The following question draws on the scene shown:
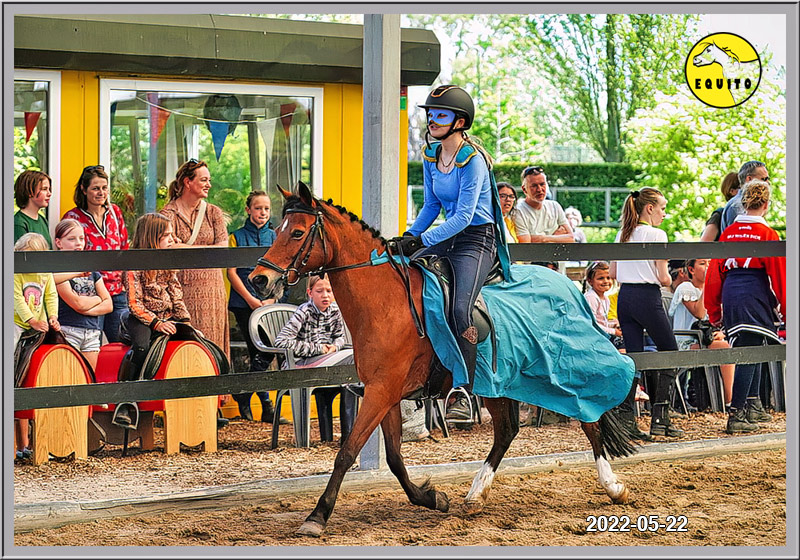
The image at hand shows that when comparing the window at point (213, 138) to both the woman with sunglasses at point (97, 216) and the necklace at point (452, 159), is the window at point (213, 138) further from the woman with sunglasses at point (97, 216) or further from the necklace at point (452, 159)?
the necklace at point (452, 159)

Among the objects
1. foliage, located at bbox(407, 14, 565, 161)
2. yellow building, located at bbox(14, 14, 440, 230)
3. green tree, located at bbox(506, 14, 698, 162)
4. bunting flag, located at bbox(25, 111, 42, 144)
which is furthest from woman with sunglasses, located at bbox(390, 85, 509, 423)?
foliage, located at bbox(407, 14, 565, 161)

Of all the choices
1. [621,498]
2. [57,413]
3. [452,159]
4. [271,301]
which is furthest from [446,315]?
[271,301]

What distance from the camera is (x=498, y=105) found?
26.1 metres

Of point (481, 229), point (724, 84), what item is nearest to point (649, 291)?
point (481, 229)

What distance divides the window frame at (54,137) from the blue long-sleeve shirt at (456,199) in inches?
114

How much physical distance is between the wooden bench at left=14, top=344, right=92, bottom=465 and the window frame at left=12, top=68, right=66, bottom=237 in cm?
145

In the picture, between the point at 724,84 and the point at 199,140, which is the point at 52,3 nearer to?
the point at 199,140

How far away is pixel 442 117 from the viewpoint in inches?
180

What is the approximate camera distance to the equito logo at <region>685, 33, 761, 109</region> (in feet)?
53.2

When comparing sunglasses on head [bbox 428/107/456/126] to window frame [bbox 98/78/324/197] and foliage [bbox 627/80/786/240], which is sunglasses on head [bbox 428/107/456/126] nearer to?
window frame [bbox 98/78/324/197]

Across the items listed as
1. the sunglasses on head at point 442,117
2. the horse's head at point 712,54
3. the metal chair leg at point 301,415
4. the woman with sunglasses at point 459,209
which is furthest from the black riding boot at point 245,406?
the horse's head at point 712,54

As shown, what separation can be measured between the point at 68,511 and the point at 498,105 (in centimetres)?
2221

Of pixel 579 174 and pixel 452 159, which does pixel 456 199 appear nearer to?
pixel 452 159

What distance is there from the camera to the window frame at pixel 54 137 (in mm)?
6656
